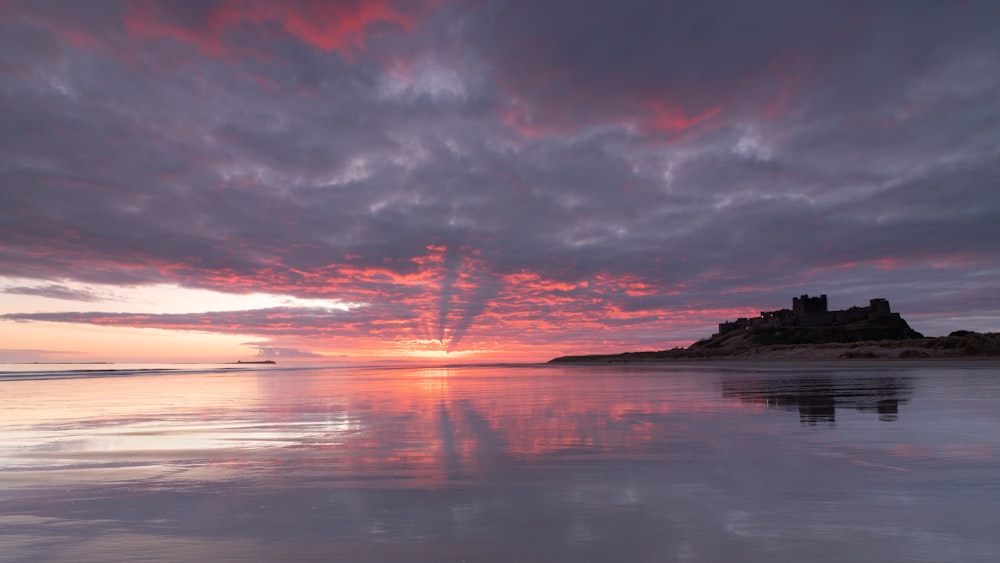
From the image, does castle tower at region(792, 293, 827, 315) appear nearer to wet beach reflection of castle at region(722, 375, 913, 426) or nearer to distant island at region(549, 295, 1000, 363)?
distant island at region(549, 295, 1000, 363)

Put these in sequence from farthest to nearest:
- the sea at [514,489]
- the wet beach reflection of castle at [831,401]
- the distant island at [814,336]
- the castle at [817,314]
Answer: the castle at [817,314]
the distant island at [814,336]
the wet beach reflection of castle at [831,401]
the sea at [514,489]

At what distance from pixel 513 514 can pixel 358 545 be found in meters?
1.82

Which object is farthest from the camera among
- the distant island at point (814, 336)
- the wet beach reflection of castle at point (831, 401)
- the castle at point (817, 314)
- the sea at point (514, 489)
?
the castle at point (817, 314)

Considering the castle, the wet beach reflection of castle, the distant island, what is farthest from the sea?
the castle

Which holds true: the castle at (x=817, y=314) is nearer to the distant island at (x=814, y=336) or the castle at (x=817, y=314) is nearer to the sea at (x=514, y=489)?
the distant island at (x=814, y=336)

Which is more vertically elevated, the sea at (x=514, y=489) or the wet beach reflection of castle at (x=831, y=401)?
the sea at (x=514, y=489)

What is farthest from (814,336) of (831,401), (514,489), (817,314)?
(514,489)

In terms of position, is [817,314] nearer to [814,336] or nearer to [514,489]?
[814,336]

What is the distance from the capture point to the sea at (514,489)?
5.16m

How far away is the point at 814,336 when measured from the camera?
132625 millimetres

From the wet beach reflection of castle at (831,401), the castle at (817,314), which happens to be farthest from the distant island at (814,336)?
the wet beach reflection of castle at (831,401)

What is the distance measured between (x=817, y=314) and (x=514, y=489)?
16261cm

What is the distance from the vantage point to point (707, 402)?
19016mm

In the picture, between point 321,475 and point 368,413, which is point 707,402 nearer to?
point 368,413
